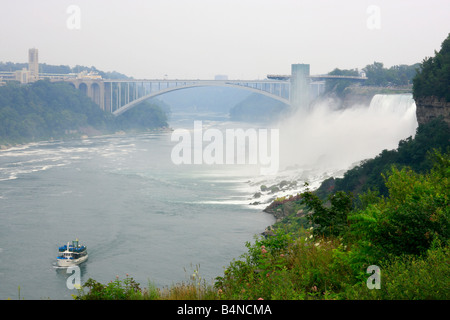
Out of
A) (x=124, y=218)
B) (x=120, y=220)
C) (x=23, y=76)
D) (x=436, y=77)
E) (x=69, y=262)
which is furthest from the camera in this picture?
(x=23, y=76)

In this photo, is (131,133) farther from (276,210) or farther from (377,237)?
(377,237)

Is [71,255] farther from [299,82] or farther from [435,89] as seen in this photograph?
[299,82]

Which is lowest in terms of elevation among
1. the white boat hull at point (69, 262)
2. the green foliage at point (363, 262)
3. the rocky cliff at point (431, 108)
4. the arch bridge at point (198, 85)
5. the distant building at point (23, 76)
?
the white boat hull at point (69, 262)

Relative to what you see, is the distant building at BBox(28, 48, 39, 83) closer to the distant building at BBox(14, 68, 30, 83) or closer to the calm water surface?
the distant building at BBox(14, 68, 30, 83)

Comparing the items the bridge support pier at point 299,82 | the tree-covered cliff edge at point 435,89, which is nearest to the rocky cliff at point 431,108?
the tree-covered cliff edge at point 435,89

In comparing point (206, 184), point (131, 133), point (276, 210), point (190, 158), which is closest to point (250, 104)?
point (131, 133)

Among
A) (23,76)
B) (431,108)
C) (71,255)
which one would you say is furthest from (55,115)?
(71,255)

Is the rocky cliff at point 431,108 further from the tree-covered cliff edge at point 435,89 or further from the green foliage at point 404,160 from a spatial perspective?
the green foliage at point 404,160
